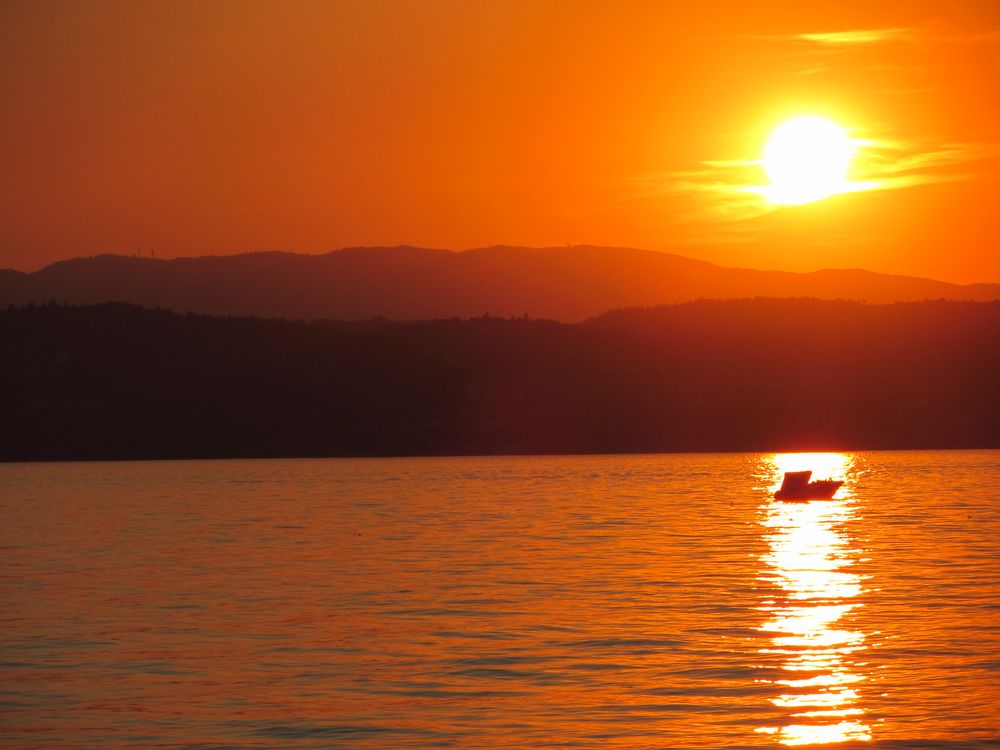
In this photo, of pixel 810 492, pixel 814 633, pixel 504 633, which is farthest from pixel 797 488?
pixel 504 633

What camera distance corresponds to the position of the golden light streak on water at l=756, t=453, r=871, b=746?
21281 millimetres

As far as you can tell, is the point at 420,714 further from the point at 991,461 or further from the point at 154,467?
the point at 154,467

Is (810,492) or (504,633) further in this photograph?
(810,492)

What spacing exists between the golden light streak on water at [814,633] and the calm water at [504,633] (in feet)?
0.27

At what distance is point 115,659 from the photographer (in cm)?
2792

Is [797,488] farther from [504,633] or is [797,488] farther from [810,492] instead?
[504,633]

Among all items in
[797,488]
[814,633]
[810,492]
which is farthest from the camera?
[810,492]

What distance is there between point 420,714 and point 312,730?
69.2 inches

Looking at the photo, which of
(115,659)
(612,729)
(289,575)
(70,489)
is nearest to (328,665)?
(115,659)

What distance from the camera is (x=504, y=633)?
30.7m

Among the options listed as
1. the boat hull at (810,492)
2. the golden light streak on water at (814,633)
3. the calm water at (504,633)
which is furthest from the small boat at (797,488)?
the golden light streak on water at (814,633)

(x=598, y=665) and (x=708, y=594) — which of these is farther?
(x=708, y=594)

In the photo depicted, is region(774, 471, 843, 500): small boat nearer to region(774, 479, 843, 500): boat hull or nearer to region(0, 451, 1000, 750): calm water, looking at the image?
region(774, 479, 843, 500): boat hull

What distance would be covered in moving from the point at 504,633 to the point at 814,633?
6.12 meters
